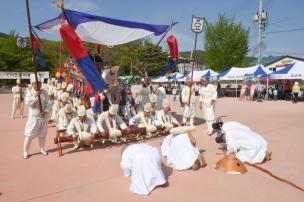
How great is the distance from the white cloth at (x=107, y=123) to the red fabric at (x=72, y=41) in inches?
69.9

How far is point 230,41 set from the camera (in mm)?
35438

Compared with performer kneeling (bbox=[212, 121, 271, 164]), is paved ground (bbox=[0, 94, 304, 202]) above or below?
below

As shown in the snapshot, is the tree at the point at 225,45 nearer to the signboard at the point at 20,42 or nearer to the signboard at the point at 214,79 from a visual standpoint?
the signboard at the point at 214,79

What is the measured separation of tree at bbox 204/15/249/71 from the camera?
3559 centimetres

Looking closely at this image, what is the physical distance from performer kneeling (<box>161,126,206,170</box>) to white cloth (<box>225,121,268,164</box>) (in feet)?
2.32

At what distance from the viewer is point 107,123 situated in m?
7.84

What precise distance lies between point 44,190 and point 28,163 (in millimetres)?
1717

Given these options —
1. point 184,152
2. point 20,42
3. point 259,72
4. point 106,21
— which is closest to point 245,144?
point 184,152

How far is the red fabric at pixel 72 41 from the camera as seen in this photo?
6723 mm

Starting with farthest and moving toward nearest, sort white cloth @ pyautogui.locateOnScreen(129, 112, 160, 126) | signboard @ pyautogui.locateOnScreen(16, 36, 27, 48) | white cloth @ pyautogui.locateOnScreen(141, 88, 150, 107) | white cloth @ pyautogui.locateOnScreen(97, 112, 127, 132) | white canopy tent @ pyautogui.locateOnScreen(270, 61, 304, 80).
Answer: white canopy tent @ pyautogui.locateOnScreen(270, 61, 304, 80) < signboard @ pyautogui.locateOnScreen(16, 36, 27, 48) < white cloth @ pyautogui.locateOnScreen(141, 88, 150, 107) < white cloth @ pyautogui.locateOnScreen(129, 112, 160, 126) < white cloth @ pyautogui.locateOnScreen(97, 112, 127, 132)

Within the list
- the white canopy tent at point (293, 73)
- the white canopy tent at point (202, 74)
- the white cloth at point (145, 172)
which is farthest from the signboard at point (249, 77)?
the white cloth at point (145, 172)

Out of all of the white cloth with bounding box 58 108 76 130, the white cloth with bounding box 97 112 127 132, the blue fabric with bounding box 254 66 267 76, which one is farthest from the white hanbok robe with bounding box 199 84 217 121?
the blue fabric with bounding box 254 66 267 76

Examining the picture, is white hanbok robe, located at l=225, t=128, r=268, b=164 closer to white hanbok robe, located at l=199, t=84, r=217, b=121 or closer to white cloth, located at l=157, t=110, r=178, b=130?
white cloth, located at l=157, t=110, r=178, b=130

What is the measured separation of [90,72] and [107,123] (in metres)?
1.52
